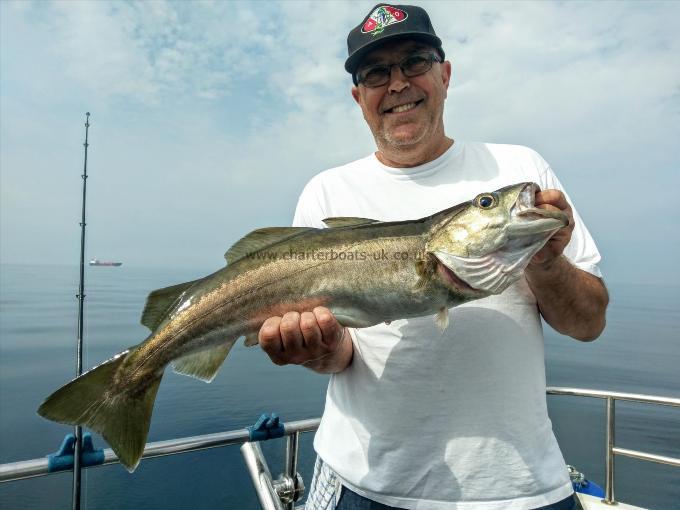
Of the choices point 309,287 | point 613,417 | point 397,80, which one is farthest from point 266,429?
point 613,417

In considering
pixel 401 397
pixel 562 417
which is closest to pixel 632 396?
pixel 401 397

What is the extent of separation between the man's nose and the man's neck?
1.53 feet

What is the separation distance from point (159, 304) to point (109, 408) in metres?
0.75

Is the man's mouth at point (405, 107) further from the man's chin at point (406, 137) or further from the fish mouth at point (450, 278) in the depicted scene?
the fish mouth at point (450, 278)

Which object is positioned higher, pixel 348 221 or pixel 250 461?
pixel 348 221

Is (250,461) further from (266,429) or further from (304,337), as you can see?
(304,337)

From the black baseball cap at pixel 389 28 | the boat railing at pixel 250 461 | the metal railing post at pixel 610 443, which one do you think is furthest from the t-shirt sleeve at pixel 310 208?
the metal railing post at pixel 610 443

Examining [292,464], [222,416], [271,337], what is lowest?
[222,416]

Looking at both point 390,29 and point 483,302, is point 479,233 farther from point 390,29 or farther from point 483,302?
point 390,29

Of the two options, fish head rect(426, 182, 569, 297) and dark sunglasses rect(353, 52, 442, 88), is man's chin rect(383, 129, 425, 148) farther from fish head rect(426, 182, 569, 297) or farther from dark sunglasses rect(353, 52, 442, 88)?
fish head rect(426, 182, 569, 297)

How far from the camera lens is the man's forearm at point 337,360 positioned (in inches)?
111

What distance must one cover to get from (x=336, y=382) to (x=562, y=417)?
17709 millimetres

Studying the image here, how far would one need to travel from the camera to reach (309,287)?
2.85m

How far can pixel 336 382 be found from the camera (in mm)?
2998
